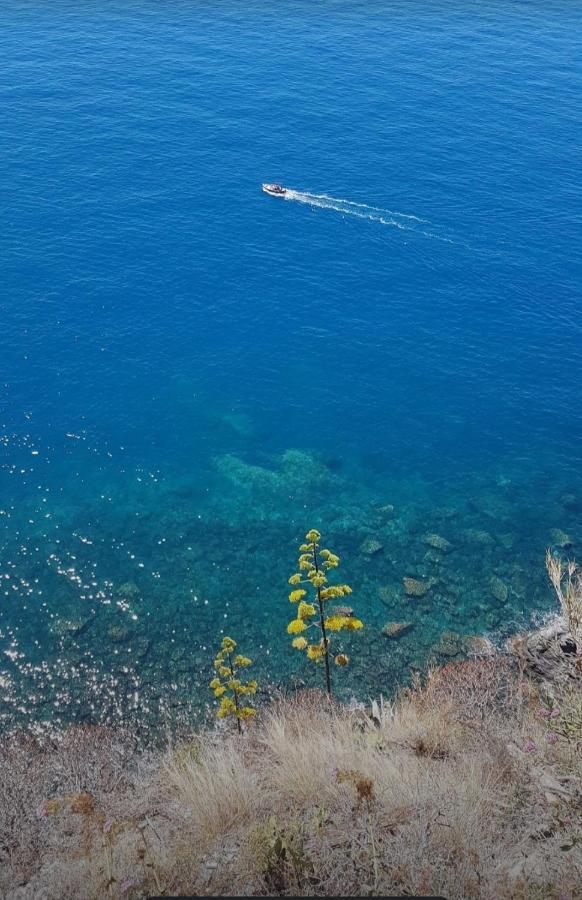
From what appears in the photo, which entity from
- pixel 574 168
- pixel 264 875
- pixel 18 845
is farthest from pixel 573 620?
pixel 574 168

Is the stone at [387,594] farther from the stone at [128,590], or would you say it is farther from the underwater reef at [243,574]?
the stone at [128,590]

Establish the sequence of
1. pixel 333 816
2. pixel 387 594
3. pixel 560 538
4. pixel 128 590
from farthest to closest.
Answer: pixel 560 538
pixel 387 594
pixel 128 590
pixel 333 816

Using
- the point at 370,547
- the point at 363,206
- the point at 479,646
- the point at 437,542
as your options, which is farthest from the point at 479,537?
the point at 363,206

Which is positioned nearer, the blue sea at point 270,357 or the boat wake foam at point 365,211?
the blue sea at point 270,357

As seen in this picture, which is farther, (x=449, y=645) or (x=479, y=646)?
(x=449, y=645)

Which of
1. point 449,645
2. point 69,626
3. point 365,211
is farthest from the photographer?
point 365,211

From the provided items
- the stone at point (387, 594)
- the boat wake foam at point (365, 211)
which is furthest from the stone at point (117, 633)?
the boat wake foam at point (365, 211)

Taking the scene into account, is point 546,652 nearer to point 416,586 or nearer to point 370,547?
point 416,586
